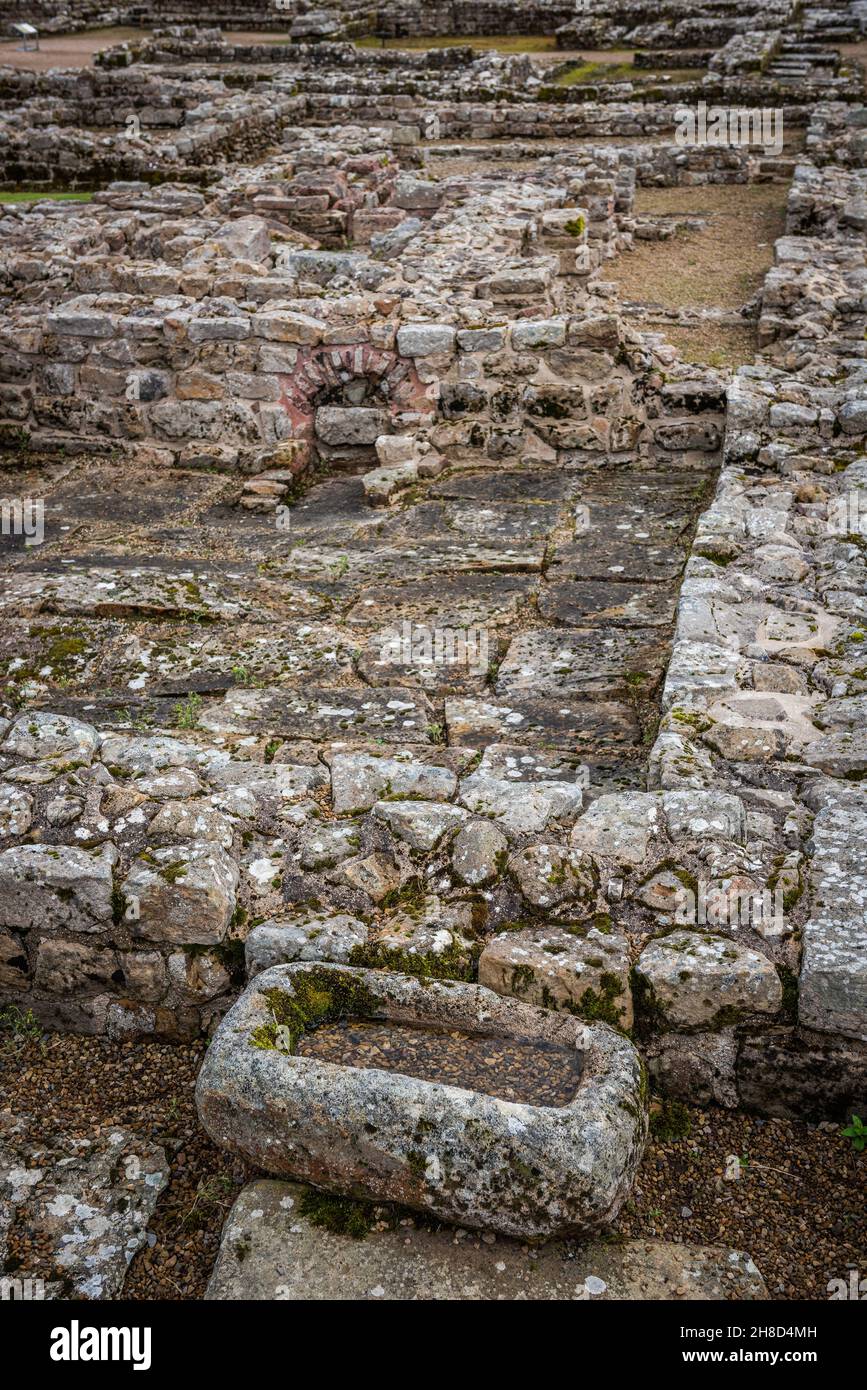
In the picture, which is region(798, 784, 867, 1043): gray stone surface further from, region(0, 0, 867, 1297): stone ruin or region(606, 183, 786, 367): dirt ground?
region(606, 183, 786, 367): dirt ground

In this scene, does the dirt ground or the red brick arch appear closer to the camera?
the red brick arch

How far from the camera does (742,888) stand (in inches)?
136

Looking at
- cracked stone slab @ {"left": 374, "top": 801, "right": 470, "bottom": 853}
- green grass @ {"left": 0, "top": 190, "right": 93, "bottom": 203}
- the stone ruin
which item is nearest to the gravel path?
the stone ruin

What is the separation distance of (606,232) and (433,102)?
9.43 meters

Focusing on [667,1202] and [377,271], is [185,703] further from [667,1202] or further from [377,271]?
[377,271]

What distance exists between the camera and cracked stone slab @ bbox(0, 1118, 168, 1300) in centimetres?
297

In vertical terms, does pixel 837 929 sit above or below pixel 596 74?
below

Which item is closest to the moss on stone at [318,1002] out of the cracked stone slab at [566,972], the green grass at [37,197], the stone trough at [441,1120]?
the stone trough at [441,1120]

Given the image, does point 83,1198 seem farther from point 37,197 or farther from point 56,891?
point 37,197

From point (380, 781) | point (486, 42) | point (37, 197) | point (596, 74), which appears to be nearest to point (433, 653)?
point (380, 781)

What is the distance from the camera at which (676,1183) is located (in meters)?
3.11

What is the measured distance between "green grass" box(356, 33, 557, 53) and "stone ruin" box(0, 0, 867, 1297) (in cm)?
1631

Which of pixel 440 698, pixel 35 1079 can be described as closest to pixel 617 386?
pixel 440 698

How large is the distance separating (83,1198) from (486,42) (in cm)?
3027
